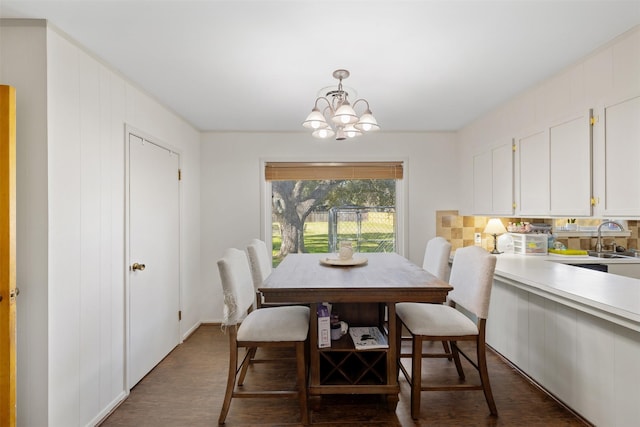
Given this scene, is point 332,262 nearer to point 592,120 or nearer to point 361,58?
point 361,58

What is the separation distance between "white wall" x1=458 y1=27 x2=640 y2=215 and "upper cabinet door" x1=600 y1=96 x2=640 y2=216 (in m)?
0.05

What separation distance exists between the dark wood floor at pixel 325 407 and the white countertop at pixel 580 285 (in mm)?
739

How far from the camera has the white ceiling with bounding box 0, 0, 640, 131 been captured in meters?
1.60

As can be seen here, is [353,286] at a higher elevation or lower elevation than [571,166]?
lower

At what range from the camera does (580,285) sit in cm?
206

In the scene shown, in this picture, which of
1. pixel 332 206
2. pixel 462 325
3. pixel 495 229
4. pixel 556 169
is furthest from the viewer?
pixel 332 206

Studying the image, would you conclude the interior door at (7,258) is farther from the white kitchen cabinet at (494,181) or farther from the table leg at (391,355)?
the white kitchen cabinet at (494,181)

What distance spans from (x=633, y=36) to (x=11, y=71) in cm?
335

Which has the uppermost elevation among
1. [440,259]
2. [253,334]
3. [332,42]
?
[332,42]

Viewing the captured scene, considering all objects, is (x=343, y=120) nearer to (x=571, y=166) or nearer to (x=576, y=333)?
(x=571, y=166)

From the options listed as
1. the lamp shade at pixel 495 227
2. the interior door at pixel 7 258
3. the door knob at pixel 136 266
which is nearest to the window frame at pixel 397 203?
the lamp shade at pixel 495 227

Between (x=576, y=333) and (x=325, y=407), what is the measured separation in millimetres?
1638

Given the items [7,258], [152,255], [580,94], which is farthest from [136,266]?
[580,94]

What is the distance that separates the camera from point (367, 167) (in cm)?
397
